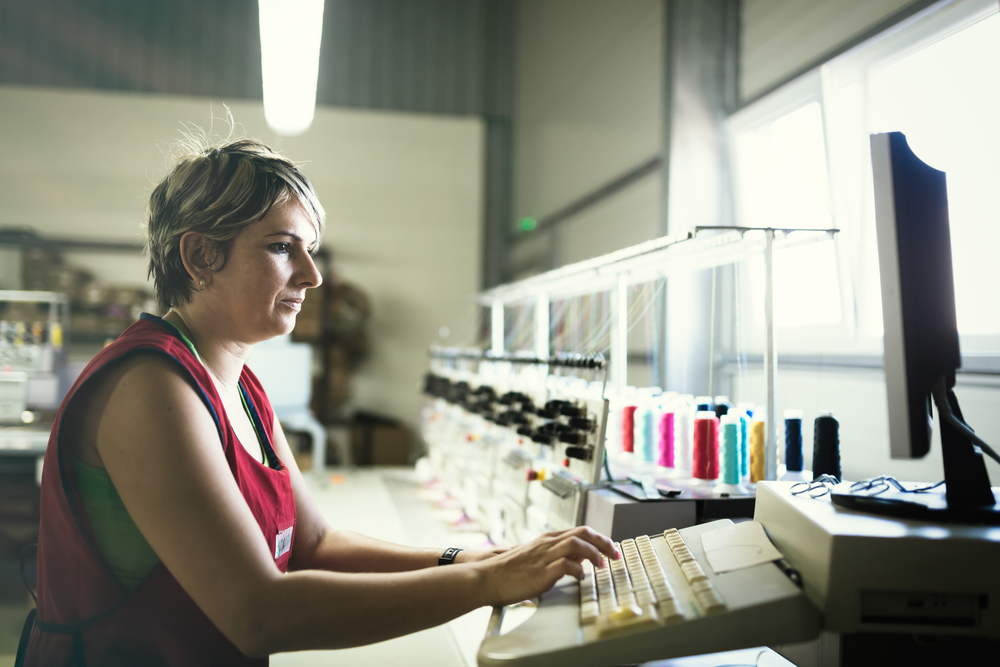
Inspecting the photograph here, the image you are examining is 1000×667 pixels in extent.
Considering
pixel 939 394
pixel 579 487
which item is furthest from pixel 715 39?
pixel 939 394

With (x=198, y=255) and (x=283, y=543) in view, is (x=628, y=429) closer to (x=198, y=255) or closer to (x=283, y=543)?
(x=283, y=543)

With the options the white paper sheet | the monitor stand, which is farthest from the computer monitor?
the white paper sheet

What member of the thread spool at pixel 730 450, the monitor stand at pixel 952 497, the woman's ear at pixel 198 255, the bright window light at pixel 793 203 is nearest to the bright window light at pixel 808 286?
the bright window light at pixel 793 203

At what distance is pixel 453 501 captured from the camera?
8.61 ft

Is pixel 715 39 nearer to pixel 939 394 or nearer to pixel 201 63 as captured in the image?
pixel 939 394

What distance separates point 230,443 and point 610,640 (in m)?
0.52

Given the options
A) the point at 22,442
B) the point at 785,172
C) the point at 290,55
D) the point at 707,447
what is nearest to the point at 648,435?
the point at 707,447

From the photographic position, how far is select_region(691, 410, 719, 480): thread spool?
1.50 m

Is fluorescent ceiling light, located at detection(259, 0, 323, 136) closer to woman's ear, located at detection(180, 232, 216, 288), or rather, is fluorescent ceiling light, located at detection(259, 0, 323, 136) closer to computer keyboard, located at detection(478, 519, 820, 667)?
woman's ear, located at detection(180, 232, 216, 288)

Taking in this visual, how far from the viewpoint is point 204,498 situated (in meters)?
0.72

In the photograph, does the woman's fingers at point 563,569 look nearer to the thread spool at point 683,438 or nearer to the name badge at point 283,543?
the name badge at point 283,543

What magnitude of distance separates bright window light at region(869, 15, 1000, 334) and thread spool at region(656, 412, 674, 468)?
783 mm

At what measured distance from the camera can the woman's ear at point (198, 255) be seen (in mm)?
913

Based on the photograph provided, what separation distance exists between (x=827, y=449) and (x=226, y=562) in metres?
1.13
